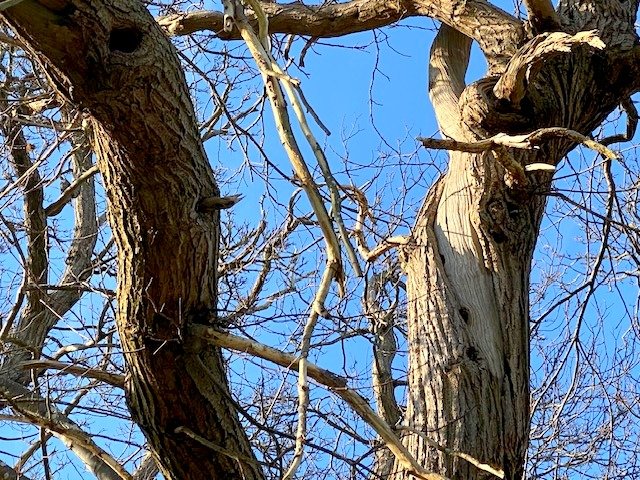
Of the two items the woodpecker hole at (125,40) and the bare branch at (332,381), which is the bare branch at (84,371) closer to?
the bare branch at (332,381)

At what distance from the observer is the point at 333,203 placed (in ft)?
4.15

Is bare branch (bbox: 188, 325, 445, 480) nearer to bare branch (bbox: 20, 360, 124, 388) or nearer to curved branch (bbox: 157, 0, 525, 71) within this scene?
bare branch (bbox: 20, 360, 124, 388)

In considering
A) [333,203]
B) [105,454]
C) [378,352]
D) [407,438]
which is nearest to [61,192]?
[105,454]

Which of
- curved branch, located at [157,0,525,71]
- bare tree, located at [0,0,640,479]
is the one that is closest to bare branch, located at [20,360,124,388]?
bare tree, located at [0,0,640,479]

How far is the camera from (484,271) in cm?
293

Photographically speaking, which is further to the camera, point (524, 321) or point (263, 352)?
point (524, 321)

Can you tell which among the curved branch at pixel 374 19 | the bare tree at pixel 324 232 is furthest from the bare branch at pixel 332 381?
the curved branch at pixel 374 19

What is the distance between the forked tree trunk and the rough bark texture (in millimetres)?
730

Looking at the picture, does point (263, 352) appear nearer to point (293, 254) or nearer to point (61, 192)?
point (293, 254)

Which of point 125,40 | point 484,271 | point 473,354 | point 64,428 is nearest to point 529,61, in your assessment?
point 484,271

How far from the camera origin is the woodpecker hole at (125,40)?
2143 millimetres

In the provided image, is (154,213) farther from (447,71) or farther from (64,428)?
(447,71)

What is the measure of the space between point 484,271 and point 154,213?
134 cm

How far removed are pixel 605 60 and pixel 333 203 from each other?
2.22 metres
